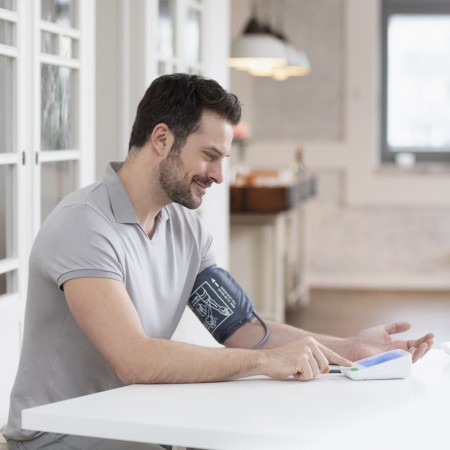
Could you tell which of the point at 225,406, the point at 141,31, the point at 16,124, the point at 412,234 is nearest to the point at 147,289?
the point at 225,406

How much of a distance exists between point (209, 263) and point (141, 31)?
6.49 ft

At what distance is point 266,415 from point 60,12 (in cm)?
198

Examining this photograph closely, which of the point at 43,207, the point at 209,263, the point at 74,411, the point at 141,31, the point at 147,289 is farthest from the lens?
the point at 141,31

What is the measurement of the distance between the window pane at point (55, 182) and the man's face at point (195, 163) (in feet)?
3.42

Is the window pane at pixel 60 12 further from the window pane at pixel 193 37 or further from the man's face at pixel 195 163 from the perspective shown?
the window pane at pixel 193 37

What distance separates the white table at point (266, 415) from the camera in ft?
5.66

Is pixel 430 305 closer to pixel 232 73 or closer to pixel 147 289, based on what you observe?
pixel 232 73

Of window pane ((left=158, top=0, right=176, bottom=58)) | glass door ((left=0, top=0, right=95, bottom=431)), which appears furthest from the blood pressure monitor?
window pane ((left=158, top=0, right=176, bottom=58))

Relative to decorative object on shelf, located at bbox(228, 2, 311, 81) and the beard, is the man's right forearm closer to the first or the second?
the beard

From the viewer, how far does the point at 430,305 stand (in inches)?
306

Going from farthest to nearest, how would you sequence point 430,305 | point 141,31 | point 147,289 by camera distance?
point 430,305 < point 141,31 < point 147,289

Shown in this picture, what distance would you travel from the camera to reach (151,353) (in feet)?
6.81

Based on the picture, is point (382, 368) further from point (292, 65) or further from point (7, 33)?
point (292, 65)

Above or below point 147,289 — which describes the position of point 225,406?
below
